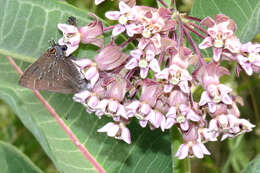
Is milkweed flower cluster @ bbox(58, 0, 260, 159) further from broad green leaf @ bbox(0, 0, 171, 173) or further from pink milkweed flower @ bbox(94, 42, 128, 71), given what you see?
broad green leaf @ bbox(0, 0, 171, 173)

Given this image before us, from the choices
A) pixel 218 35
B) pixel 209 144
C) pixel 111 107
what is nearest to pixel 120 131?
pixel 111 107

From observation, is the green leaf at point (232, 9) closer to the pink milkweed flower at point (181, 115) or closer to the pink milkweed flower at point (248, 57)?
the pink milkweed flower at point (248, 57)

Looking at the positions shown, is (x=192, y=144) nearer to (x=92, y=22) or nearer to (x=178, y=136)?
(x=178, y=136)

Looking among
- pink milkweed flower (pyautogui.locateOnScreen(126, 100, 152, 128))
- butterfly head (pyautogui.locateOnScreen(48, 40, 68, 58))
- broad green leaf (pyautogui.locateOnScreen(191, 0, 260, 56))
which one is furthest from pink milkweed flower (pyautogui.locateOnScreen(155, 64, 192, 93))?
butterfly head (pyautogui.locateOnScreen(48, 40, 68, 58))

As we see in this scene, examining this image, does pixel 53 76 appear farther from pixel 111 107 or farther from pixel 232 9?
pixel 232 9

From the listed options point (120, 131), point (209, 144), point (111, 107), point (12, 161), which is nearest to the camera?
point (111, 107)

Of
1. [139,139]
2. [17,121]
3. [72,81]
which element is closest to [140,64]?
[72,81]
